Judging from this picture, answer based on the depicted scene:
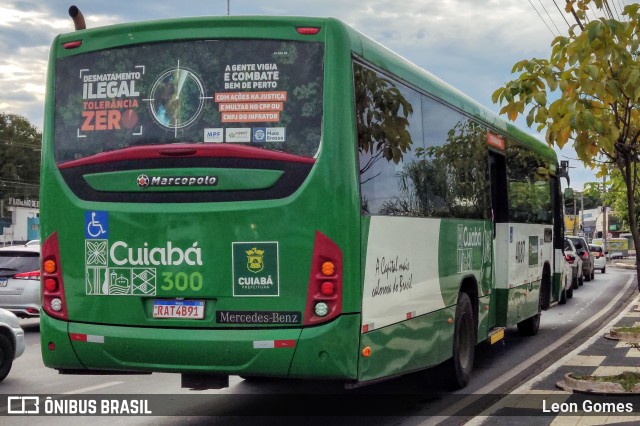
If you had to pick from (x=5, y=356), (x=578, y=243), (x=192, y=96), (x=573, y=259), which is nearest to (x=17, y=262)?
(x=5, y=356)

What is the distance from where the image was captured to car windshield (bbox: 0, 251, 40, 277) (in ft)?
57.1

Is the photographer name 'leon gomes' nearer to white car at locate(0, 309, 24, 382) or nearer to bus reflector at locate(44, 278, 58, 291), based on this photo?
bus reflector at locate(44, 278, 58, 291)

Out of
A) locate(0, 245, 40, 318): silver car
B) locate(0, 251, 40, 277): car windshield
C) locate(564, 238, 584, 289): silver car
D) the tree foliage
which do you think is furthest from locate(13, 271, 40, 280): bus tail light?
locate(564, 238, 584, 289): silver car

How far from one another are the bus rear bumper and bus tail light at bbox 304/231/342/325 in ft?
0.26

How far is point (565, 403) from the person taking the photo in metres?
9.27

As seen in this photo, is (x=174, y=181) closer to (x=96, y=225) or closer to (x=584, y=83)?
(x=96, y=225)

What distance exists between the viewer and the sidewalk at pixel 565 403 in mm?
8422

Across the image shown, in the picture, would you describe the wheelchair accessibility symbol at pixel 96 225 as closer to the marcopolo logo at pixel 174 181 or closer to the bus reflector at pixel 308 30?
the marcopolo logo at pixel 174 181

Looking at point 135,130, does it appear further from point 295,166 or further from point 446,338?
point 446,338

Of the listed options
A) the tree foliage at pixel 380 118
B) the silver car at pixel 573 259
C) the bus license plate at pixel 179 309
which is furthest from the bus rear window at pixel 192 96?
the silver car at pixel 573 259

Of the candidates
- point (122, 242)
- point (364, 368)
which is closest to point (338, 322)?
point (364, 368)

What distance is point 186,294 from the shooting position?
730cm

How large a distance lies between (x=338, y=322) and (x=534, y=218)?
9.20 m

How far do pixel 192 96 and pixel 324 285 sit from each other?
183 centimetres
